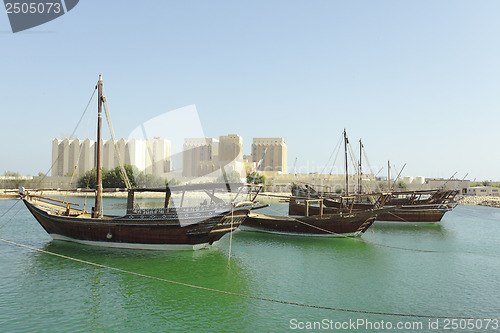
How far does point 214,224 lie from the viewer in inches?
765

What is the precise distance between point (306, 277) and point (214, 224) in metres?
6.08

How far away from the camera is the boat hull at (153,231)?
1945 cm

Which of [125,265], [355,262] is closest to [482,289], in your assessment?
[355,262]

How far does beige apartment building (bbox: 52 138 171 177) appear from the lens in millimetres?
117375

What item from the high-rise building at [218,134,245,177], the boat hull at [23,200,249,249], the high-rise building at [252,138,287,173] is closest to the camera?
the boat hull at [23,200,249,249]

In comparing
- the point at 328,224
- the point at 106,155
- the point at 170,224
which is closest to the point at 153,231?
the point at 170,224

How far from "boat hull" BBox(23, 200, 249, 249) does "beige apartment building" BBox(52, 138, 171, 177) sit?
317 feet

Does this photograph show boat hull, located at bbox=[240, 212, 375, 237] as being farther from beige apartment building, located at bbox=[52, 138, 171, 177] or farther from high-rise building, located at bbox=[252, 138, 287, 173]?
high-rise building, located at bbox=[252, 138, 287, 173]

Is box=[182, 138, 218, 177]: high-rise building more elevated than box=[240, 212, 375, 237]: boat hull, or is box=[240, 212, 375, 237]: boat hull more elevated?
box=[182, 138, 218, 177]: high-rise building

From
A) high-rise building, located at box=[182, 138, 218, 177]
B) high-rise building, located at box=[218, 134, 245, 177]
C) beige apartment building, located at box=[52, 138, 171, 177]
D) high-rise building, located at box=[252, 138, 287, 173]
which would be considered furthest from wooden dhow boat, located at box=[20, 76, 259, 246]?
high-rise building, located at box=[252, 138, 287, 173]

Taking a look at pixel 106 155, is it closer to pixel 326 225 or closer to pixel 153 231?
pixel 326 225

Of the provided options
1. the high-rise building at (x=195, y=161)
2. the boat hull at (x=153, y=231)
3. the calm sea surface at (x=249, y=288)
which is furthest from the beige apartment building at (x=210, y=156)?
the calm sea surface at (x=249, y=288)

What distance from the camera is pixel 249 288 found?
13.9 meters

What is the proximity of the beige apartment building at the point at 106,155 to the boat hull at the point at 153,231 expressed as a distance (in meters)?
96.8
